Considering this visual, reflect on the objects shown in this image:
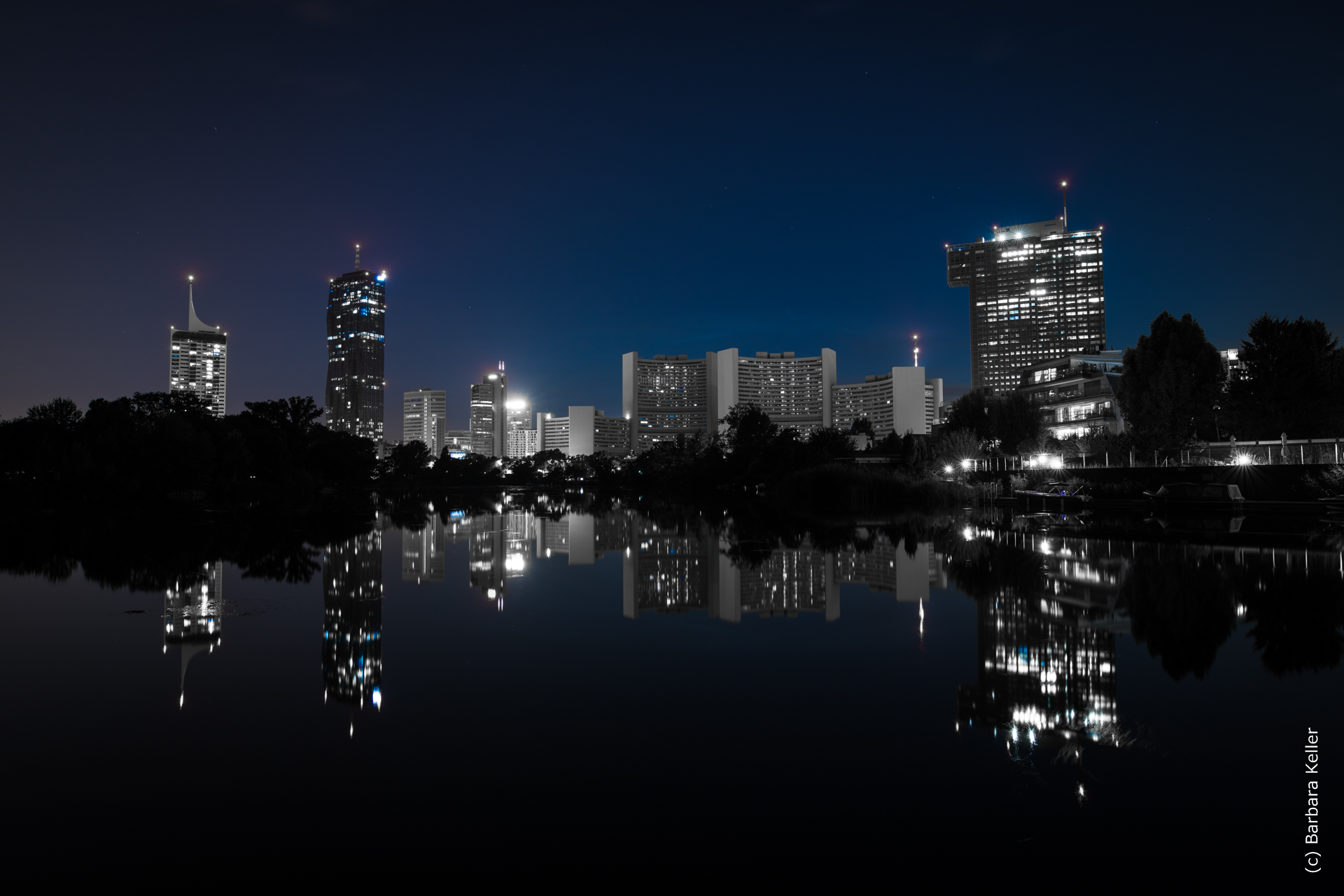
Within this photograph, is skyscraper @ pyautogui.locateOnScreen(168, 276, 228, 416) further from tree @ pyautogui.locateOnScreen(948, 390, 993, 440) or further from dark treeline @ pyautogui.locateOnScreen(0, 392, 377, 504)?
tree @ pyautogui.locateOnScreen(948, 390, 993, 440)

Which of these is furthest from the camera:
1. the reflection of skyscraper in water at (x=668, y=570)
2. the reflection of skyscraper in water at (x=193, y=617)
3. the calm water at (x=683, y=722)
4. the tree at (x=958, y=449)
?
the tree at (x=958, y=449)

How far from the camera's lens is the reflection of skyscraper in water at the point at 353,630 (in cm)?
688

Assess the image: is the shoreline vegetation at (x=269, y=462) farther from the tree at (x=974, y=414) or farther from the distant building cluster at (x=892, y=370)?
the distant building cluster at (x=892, y=370)

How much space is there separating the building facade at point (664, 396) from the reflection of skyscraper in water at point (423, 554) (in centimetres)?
16295

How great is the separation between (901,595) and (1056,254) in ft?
624

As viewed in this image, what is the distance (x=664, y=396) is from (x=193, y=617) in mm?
183799

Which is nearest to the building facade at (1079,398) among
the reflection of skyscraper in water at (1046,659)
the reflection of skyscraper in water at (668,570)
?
the reflection of skyscraper in water at (668,570)

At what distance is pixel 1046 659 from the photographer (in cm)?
766

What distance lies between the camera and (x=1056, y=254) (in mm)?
173625

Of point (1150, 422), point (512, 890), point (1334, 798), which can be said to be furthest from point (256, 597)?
point (1150, 422)

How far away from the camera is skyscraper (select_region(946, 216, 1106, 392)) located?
170m

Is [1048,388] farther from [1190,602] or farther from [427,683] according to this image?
[427,683]

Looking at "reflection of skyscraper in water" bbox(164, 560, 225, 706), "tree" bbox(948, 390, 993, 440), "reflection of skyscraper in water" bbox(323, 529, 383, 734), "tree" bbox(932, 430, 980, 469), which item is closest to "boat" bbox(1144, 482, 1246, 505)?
"tree" bbox(932, 430, 980, 469)

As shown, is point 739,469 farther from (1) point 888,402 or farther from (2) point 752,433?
(1) point 888,402
